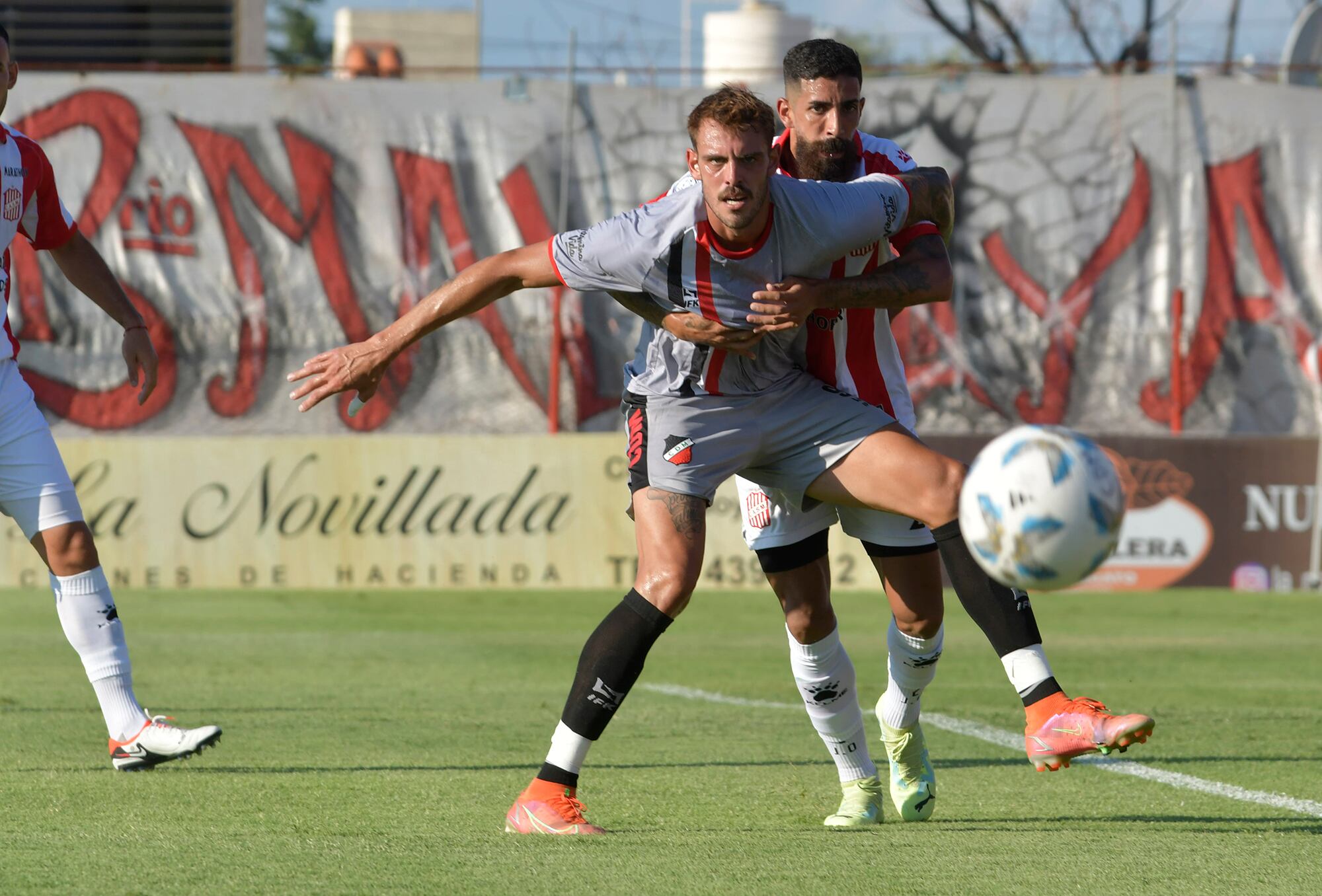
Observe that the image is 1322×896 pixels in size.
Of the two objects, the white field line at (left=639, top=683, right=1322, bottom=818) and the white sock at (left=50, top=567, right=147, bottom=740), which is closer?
the white field line at (left=639, top=683, right=1322, bottom=818)

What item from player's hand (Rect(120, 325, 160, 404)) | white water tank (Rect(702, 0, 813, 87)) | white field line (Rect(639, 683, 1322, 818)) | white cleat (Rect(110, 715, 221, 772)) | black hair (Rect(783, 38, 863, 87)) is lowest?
white field line (Rect(639, 683, 1322, 818))

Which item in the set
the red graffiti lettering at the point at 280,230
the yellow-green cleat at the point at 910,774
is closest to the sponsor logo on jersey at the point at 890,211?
the yellow-green cleat at the point at 910,774

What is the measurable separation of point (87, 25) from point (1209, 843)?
22.4 meters

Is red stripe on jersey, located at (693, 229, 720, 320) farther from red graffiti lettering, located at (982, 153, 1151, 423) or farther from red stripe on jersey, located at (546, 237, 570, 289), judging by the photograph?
red graffiti lettering, located at (982, 153, 1151, 423)

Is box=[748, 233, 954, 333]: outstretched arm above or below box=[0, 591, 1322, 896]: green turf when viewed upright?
above

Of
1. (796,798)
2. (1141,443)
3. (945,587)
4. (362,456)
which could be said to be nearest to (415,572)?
(362,456)

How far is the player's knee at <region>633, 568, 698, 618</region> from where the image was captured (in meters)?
4.66

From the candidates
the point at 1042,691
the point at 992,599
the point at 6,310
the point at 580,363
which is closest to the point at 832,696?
the point at 992,599

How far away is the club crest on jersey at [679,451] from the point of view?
479cm

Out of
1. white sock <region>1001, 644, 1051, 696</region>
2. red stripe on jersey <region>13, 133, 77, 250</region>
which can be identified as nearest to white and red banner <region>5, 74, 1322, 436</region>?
red stripe on jersey <region>13, 133, 77, 250</region>

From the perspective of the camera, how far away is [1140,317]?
18.8 m

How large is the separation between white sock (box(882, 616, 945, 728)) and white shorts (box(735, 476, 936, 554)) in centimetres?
35

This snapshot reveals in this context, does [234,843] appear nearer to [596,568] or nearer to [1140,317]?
[596,568]

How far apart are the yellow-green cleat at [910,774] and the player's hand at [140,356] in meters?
2.90
